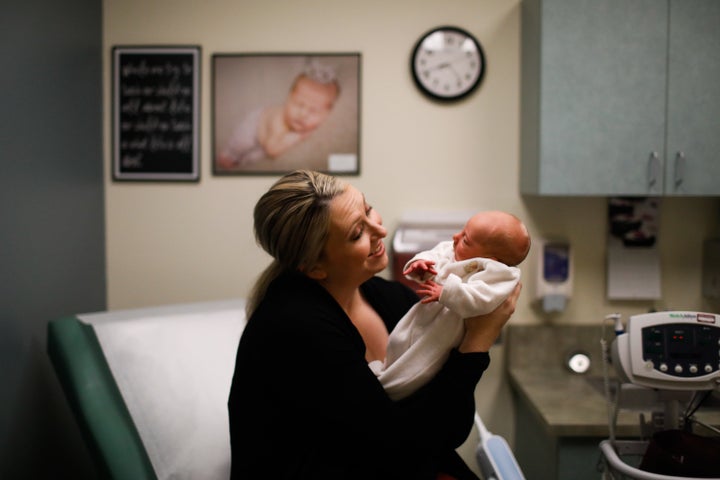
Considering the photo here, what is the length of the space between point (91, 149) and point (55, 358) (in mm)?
917

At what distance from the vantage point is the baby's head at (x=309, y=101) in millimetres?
2361

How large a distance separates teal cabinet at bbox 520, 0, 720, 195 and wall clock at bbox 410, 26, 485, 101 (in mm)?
297

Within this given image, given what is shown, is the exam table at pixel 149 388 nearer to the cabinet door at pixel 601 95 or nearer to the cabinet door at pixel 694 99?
the cabinet door at pixel 601 95

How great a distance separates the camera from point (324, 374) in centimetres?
117

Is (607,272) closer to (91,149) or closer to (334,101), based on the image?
(334,101)

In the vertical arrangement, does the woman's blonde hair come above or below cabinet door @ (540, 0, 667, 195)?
below

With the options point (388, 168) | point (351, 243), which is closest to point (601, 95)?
point (388, 168)

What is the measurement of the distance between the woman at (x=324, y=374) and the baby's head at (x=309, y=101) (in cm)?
109

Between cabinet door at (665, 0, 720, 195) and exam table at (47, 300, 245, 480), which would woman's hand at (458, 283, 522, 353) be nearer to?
exam table at (47, 300, 245, 480)

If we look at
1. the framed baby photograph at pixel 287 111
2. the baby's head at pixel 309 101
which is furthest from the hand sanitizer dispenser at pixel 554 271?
the baby's head at pixel 309 101

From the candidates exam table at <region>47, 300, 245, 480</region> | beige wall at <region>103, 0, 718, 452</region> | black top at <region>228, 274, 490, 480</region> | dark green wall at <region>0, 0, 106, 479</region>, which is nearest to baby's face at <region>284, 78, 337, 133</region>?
beige wall at <region>103, 0, 718, 452</region>

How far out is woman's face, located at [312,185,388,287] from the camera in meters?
1.29

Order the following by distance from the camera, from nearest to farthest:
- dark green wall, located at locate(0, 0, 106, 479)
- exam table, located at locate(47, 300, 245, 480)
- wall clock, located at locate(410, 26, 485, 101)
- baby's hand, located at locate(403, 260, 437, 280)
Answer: baby's hand, located at locate(403, 260, 437, 280)
exam table, located at locate(47, 300, 245, 480)
dark green wall, located at locate(0, 0, 106, 479)
wall clock, located at locate(410, 26, 485, 101)

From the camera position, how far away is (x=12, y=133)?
1.77 metres
